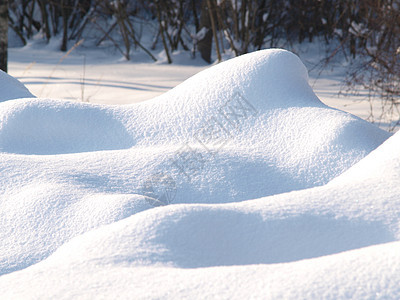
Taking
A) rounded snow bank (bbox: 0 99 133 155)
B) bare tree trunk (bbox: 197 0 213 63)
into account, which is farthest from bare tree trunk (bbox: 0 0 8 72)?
bare tree trunk (bbox: 197 0 213 63)

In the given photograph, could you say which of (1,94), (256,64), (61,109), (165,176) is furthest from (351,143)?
(1,94)

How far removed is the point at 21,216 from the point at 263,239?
1.71 ft

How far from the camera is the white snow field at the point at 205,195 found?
0.65m

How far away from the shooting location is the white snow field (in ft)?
2.14

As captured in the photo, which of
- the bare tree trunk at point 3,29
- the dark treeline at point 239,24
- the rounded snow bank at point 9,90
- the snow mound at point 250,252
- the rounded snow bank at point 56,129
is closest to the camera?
the snow mound at point 250,252

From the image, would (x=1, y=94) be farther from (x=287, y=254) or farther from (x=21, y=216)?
(x=287, y=254)

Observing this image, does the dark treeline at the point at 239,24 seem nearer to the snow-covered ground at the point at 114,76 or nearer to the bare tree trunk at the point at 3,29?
the snow-covered ground at the point at 114,76

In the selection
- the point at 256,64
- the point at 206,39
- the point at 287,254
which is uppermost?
the point at 256,64

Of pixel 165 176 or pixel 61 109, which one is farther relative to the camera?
pixel 61 109

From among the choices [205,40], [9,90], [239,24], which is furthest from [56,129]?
[239,24]

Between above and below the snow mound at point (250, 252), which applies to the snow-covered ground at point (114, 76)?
below

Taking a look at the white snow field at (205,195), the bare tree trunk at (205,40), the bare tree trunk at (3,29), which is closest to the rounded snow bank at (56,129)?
the white snow field at (205,195)

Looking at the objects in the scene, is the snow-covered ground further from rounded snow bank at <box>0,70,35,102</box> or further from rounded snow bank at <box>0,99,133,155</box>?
rounded snow bank at <box>0,99,133,155</box>

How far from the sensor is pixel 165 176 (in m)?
1.16
